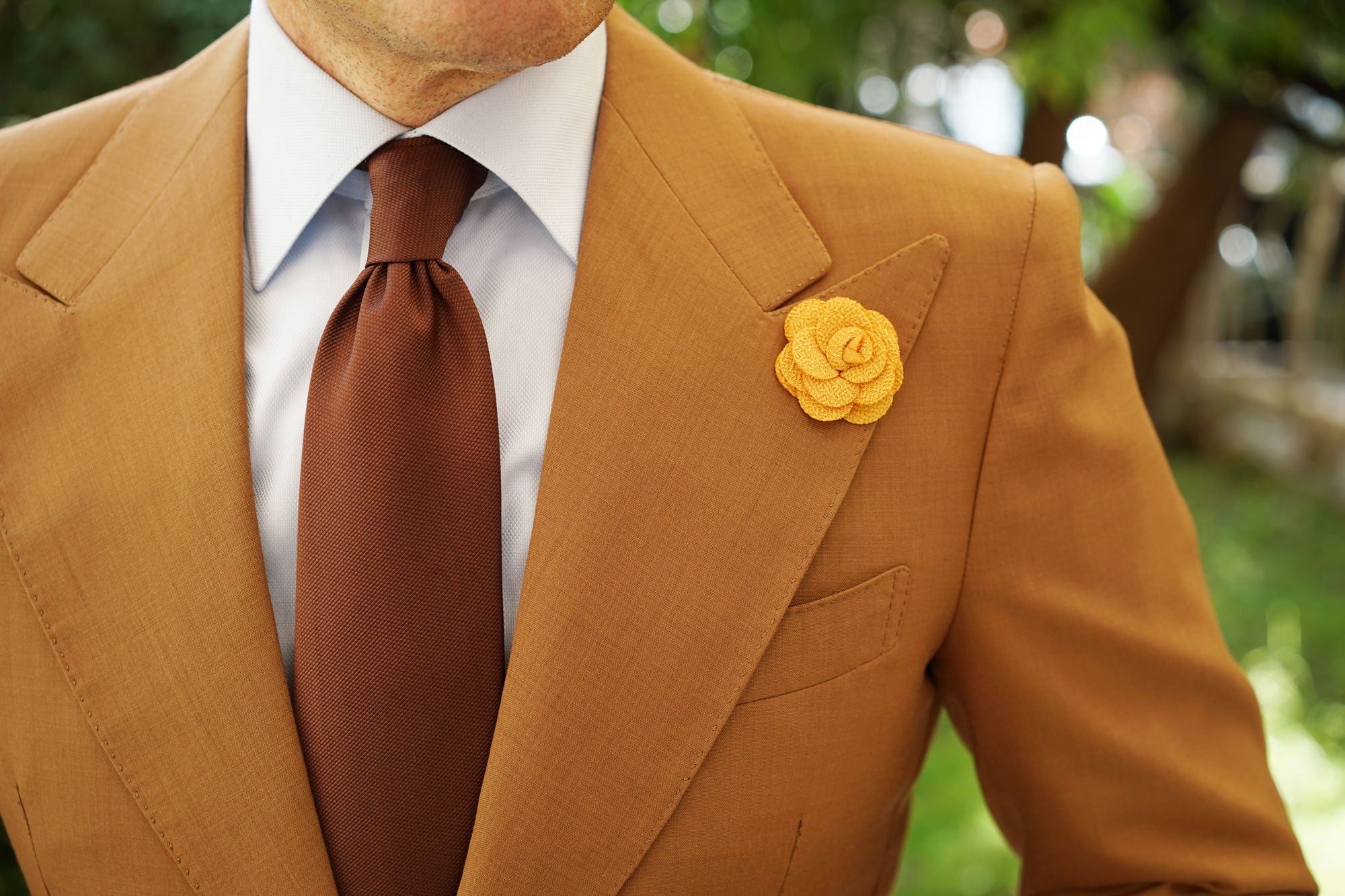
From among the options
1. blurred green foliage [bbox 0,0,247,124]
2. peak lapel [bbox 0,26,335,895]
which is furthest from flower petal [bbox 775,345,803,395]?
blurred green foliage [bbox 0,0,247,124]

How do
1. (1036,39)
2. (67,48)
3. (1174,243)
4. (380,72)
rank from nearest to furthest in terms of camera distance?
(380,72), (1036,39), (67,48), (1174,243)

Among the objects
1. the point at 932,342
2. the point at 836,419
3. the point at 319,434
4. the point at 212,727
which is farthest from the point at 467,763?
the point at 932,342

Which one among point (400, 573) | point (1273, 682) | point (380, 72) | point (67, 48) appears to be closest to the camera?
point (400, 573)

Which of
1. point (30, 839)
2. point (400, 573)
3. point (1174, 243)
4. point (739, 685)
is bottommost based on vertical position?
point (1174, 243)

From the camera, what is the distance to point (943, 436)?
121 cm

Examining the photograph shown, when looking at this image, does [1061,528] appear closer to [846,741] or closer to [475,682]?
[846,741]

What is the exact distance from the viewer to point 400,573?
111 centimetres

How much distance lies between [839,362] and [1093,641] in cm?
45

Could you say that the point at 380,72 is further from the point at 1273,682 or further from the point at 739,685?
the point at 1273,682

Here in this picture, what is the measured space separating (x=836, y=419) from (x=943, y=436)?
135 mm

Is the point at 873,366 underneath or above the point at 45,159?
underneath

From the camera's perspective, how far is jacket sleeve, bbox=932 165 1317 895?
123 cm

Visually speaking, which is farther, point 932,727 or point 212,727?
point 932,727

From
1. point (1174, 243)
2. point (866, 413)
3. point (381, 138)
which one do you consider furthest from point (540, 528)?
point (1174, 243)
